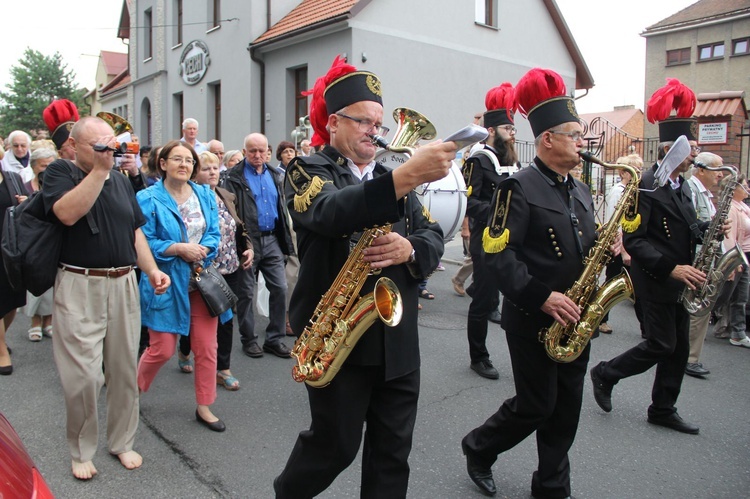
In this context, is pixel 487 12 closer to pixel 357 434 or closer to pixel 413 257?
pixel 413 257

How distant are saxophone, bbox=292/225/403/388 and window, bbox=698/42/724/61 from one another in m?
35.3

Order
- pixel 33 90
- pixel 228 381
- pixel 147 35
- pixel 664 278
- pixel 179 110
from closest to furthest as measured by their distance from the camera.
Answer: pixel 664 278
pixel 228 381
pixel 179 110
pixel 147 35
pixel 33 90

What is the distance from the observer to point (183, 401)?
4.77 m

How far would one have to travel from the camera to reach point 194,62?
20.4 metres

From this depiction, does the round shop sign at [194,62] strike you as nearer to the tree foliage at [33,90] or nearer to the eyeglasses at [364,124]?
the eyeglasses at [364,124]

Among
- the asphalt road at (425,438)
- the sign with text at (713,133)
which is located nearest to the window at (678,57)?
the sign with text at (713,133)

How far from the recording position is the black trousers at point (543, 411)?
3.21 metres

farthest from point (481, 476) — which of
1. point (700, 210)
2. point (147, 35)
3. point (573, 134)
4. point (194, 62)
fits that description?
point (147, 35)

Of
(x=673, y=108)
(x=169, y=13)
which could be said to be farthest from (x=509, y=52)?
(x=673, y=108)

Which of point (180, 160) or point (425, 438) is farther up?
point (180, 160)

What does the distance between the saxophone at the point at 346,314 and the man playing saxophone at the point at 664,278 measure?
8.73 ft

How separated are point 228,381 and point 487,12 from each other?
16394 mm

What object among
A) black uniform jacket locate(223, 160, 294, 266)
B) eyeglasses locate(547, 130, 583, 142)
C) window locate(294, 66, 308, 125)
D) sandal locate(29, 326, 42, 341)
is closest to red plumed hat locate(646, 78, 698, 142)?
eyeglasses locate(547, 130, 583, 142)

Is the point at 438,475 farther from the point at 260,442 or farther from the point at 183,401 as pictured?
the point at 183,401
